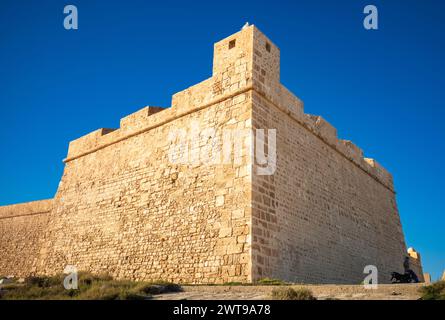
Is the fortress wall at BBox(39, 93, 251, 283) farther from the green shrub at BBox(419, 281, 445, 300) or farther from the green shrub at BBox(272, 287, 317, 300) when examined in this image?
the green shrub at BBox(419, 281, 445, 300)

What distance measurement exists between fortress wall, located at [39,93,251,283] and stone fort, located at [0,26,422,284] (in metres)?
0.03

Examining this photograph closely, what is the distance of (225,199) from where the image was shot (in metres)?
8.80

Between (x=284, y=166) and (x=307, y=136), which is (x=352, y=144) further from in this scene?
(x=284, y=166)

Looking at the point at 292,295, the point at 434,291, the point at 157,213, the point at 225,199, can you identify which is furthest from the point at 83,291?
the point at 434,291

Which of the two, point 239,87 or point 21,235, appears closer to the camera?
point 239,87

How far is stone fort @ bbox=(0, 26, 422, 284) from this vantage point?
28.2 ft

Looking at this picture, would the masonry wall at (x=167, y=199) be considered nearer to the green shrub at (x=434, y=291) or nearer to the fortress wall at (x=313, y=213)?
the fortress wall at (x=313, y=213)

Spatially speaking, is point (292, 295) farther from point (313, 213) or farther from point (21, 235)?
point (21, 235)

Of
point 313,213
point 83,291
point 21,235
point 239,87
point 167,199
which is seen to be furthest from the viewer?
point 21,235

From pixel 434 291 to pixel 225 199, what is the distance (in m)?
4.91

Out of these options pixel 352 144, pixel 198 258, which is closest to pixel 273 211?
pixel 198 258

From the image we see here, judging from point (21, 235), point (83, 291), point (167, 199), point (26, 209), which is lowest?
point (83, 291)

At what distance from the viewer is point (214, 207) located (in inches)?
353

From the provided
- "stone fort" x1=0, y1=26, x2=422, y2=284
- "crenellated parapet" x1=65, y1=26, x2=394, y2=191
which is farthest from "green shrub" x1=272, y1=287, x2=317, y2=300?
"crenellated parapet" x1=65, y1=26, x2=394, y2=191
